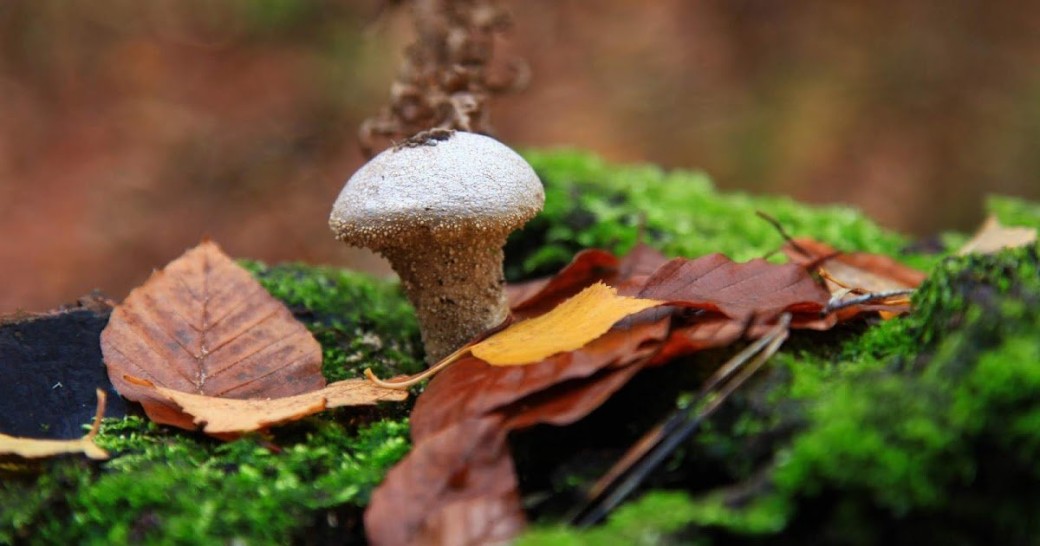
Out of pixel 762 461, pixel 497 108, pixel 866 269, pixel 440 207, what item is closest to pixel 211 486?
pixel 440 207

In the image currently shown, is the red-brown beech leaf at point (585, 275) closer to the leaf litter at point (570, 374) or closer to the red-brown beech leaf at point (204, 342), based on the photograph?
the leaf litter at point (570, 374)

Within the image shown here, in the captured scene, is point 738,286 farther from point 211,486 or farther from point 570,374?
point 211,486

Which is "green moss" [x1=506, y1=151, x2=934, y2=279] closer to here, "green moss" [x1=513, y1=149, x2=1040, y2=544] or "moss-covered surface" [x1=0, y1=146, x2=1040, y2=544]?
"moss-covered surface" [x1=0, y1=146, x2=1040, y2=544]

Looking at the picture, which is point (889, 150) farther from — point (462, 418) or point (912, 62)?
point (462, 418)

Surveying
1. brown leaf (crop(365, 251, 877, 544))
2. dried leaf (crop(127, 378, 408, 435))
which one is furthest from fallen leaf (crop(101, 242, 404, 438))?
brown leaf (crop(365, 251, 877, 544))

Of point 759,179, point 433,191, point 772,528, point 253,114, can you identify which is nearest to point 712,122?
point 759,179
